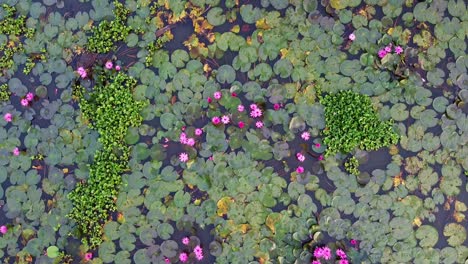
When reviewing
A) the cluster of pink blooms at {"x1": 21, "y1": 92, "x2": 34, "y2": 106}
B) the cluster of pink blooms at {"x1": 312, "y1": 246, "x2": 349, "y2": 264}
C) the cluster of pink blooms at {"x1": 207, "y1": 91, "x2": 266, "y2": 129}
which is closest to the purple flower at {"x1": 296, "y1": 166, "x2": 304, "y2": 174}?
the cluster of pink blooms at {"x1": 207, "y1": 91, "x2": 266, "y2": 129}

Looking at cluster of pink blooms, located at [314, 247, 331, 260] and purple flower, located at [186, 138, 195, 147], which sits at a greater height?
purple flower, located at [186, 138, 195, 147]

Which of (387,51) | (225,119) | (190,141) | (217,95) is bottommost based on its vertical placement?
(190,141)

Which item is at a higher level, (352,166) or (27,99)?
(27,99)

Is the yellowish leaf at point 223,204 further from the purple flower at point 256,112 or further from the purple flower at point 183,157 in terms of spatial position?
the purple flower at point 256,112

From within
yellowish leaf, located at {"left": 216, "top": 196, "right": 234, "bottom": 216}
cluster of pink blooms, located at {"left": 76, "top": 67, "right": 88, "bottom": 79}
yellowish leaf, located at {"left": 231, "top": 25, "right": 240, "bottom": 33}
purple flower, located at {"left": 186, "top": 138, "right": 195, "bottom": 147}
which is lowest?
yellowish leaf, located at {"left": 216, "top": 196, "right": 234, "bottom": 216}

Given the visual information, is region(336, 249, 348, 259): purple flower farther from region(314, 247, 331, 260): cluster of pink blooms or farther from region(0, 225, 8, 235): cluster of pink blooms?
region(0, 225, 8, 235): cluster of pink blooms

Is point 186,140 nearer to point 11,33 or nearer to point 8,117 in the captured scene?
point 8,117

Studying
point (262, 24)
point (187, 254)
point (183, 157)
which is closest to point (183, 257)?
point (187, 254)
